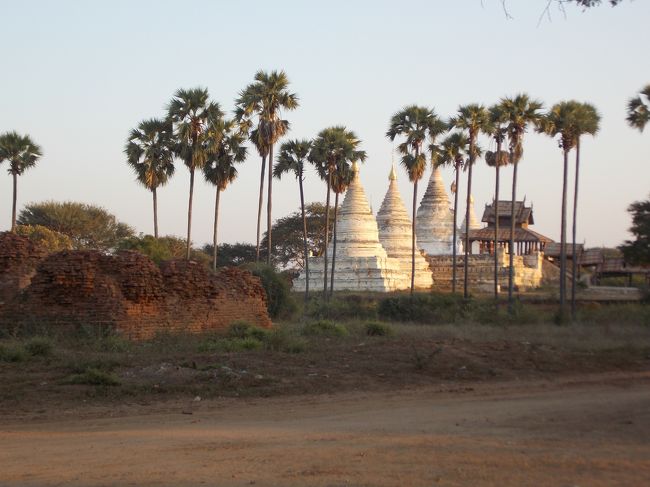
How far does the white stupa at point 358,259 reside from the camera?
57469mm

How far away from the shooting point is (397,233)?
64188 millimetres

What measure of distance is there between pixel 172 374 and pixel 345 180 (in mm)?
31110

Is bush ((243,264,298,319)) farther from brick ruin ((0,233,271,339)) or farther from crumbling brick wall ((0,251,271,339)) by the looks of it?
crumbling brick wall ((0,251,271,339))

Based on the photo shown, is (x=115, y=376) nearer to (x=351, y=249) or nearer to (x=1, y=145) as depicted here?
(x=1, y=145)

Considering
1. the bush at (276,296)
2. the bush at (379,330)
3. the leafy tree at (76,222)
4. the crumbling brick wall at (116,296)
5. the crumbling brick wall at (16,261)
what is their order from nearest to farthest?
the crumbling brick wall at (116,296), the crumbling brick wall at (16,261), the bush at (379,330), the bush at (276,296), the leafy tree at (76,222)

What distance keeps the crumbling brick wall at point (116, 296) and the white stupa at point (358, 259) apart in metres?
35.4

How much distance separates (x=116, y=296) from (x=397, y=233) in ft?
151

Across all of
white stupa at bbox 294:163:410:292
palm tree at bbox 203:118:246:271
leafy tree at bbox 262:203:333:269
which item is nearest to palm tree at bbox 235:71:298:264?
palm tree at bbox 203:118:246:271

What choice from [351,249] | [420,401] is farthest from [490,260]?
[420,401]

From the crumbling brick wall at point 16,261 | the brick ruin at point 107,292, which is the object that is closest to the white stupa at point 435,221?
the brick ruin at point 107,292

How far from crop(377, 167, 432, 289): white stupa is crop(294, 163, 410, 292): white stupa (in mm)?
1692

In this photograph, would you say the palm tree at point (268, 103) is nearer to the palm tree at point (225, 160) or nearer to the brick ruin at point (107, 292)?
the palm tree at point (225, 160)

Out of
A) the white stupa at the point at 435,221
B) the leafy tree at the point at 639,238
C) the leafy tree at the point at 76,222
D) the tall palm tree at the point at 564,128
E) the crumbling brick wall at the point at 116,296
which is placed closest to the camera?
the crumbling brick wall at the point at 116,296

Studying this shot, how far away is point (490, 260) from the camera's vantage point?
6147 cm
